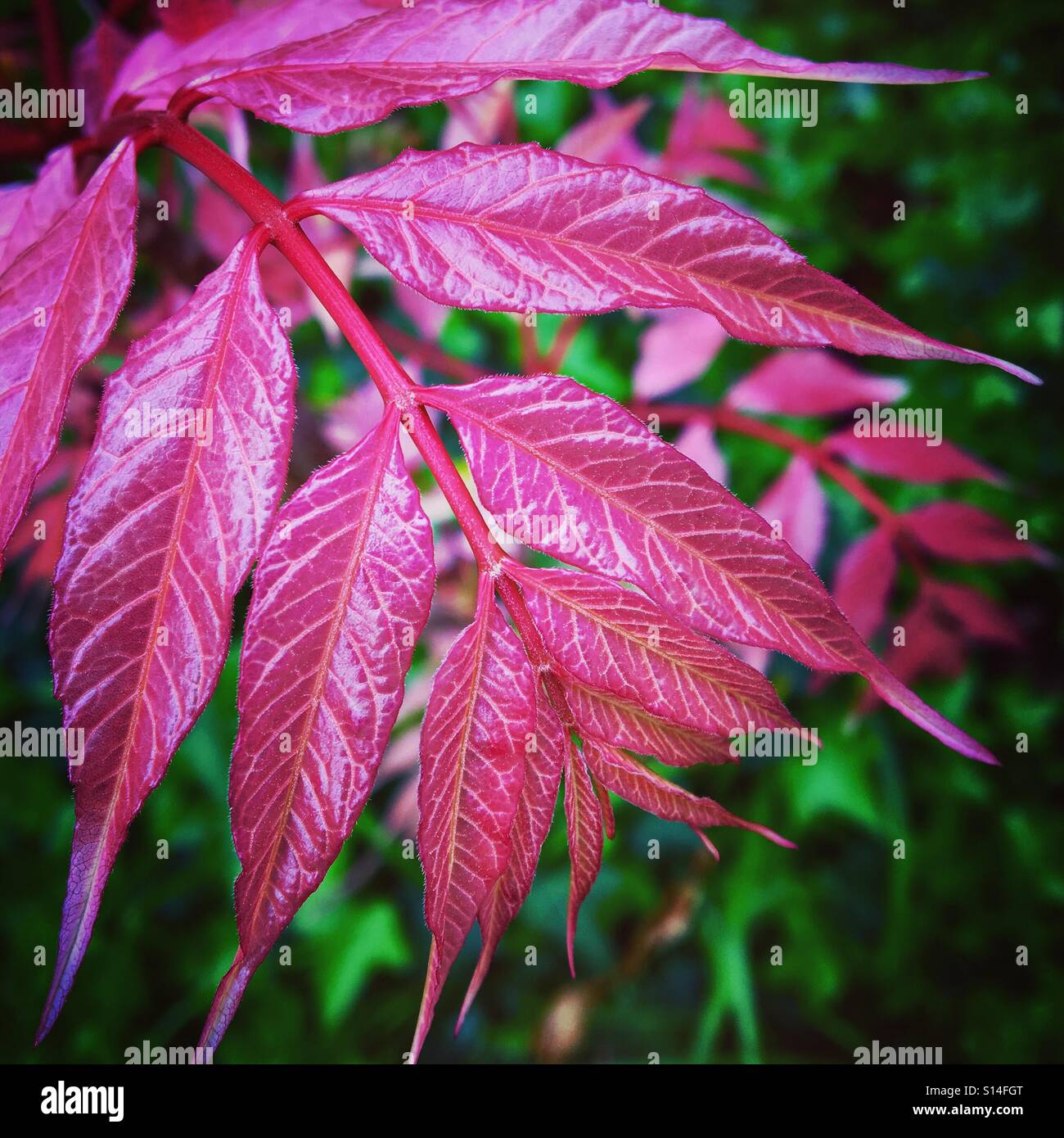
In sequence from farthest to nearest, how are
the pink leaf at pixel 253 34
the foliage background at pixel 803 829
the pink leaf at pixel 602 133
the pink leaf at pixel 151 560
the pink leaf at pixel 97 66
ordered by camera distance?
the foliage background at pixel 803 829 → the pink leaf at pixel 602 133 → the pink leaf at pixel 97 66 → the pink leaf at pixel 253 34 → the pink leaf at pixel 151 560

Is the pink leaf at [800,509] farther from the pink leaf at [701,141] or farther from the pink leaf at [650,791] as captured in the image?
the pink leaf at [650,791]

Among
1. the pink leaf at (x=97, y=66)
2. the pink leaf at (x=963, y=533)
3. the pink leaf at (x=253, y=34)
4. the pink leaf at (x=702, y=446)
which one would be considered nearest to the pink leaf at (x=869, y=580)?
the pink leaf at (x=963, y=533)

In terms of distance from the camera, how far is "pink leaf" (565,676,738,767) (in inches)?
11.5

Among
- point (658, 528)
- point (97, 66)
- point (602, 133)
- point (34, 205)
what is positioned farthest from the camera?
point (602, 133)

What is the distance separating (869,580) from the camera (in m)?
0.66

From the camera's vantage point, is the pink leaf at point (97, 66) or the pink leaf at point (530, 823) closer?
the pink leaf at point (530, 823)

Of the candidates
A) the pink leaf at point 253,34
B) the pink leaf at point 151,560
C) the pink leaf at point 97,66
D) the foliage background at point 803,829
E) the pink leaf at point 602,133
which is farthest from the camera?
the foliage background at point 803,829

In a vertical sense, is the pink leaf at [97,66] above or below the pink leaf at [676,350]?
above

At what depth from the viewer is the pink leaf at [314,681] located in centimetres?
25

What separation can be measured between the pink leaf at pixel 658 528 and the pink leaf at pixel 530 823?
0.23ft

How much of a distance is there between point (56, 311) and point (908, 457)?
619 millimetres

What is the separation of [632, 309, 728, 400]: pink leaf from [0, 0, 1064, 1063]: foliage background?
24cm

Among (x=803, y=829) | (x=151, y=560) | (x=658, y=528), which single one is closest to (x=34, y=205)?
(x=151, y=560)

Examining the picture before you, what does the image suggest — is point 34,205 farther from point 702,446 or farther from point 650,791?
point 702,446
